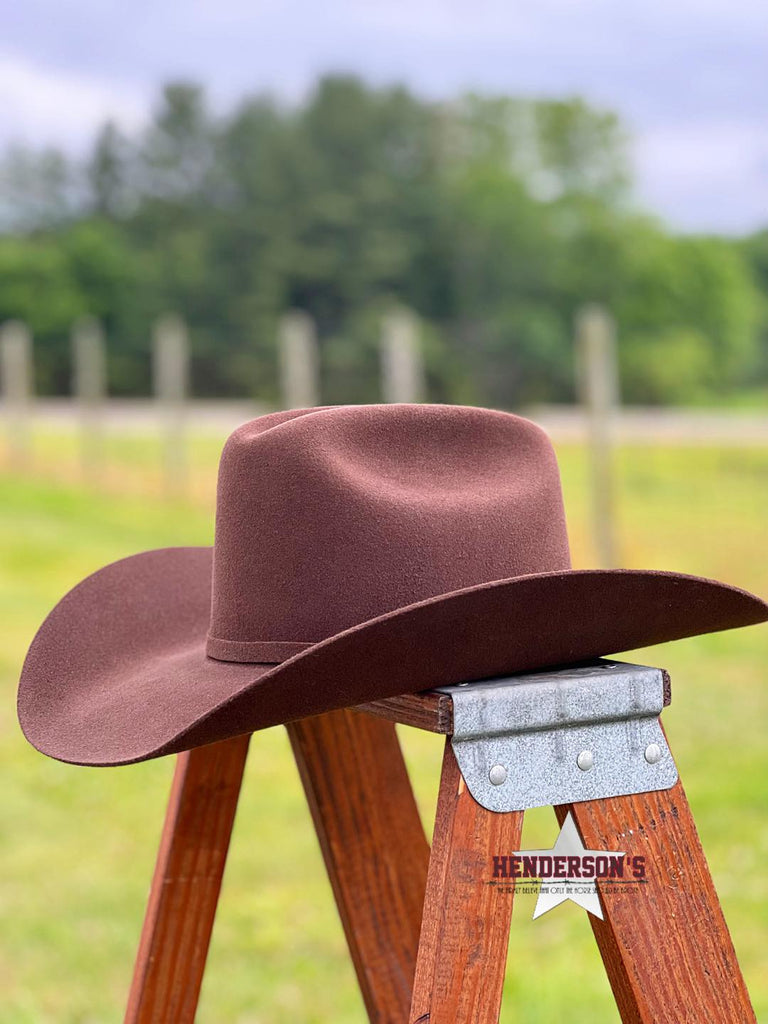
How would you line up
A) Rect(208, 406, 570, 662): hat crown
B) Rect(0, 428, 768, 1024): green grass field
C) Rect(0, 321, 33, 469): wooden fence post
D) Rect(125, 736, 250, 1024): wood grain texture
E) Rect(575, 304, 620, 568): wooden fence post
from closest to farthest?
Rect(208, 406, 570, 662): hat crown, Rect(125, 736, 250, 1024): wood grain texture, Rect(0, 428, 768, 1024): green grass field, Rect(575, 304, 620, 568): wooden fence post, Rect(0, 321, 33, 469): wooden fence post

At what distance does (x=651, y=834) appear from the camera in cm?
124

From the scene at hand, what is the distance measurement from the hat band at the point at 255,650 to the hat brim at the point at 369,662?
0.01 metres

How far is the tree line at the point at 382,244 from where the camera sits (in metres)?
37.3

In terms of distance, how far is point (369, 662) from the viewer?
3.88 feet

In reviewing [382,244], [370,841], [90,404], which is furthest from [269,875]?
[382,244]

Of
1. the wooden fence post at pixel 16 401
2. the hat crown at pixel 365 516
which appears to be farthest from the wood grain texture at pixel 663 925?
the wooden fence post at pixel 16 401

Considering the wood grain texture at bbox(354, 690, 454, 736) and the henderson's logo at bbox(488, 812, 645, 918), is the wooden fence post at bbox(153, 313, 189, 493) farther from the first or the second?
the henderson's logo at bbox(488, 812, 645, 918)

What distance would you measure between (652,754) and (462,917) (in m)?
0.25

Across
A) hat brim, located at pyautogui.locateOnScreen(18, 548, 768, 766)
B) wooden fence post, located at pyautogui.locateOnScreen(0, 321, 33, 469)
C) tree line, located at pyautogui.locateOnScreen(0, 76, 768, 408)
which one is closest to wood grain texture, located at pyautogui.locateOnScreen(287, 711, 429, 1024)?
hat brim, located at pyautogui.locateOnScreen(18, 548, 768, 766)

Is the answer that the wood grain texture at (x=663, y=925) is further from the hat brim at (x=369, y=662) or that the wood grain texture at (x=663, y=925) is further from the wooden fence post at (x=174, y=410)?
the wooden fence post at (x=174, y=410)

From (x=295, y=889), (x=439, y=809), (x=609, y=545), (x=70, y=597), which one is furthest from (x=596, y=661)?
(x=609, y=545)

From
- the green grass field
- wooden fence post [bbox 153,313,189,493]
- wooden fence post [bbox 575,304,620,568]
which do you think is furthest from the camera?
wooden fence post [bbox 153,313,189,493]

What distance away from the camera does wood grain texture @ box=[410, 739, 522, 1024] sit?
3.81 ft

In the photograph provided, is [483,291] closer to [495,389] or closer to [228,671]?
[495,389]
